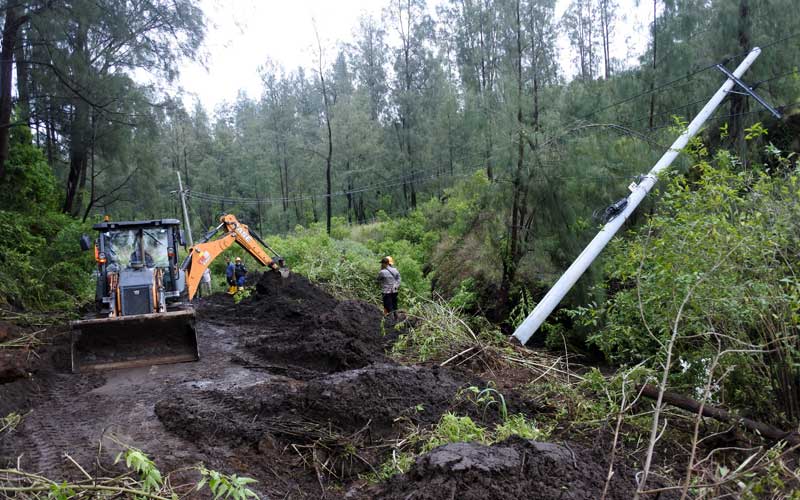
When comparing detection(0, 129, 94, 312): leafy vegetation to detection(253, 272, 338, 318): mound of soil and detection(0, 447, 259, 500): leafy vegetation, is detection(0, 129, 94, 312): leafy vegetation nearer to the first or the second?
detection(253, 272, 338, 318): mound of soil

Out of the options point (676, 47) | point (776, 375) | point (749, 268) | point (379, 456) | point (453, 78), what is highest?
point (453, 78)

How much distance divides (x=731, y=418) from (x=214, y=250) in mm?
12092

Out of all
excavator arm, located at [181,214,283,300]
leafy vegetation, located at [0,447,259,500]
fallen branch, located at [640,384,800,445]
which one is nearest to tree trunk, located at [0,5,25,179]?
excavator arm, located at [181,214,283,300]

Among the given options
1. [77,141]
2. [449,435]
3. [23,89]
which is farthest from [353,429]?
[77,141]

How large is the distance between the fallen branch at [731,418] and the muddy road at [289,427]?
1268 millimetres

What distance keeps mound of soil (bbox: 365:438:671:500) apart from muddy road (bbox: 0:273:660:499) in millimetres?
10

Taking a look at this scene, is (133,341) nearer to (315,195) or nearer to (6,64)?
(6,64)

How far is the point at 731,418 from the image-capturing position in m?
5.14

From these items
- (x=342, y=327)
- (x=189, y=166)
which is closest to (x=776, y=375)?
(x=342, y=327)

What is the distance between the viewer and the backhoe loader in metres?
9.13

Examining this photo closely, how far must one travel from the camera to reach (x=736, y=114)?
1503 cm

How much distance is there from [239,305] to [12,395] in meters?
9.63

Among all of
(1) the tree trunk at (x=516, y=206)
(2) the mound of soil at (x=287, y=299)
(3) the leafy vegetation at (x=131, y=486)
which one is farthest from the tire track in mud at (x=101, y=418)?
(1) the tree trunk at (x=516, y=206)

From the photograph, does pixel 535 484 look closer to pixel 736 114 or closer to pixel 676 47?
pixel 736 114
